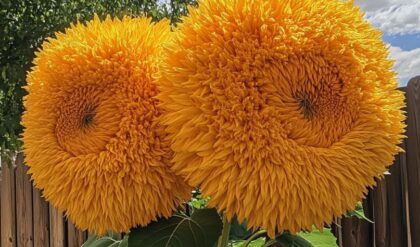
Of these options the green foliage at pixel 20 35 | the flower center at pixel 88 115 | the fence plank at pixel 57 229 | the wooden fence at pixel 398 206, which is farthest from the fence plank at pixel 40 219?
the flower center at pixel 88 115

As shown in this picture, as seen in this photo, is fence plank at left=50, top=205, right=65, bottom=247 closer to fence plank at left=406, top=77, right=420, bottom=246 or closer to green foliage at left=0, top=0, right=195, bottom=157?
green foliage at left=0, top=0, right=195, bottom=157

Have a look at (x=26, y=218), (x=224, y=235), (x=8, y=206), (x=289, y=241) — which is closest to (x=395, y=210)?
(x=289, y=241)

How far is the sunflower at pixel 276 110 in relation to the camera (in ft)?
2.27

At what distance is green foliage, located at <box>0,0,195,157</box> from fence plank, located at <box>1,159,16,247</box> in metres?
0.35

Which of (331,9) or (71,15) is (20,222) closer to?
(71,15)

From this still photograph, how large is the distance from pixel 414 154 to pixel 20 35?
4.37 meters

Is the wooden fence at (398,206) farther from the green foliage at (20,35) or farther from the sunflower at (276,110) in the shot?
the green foliage at (20,35)

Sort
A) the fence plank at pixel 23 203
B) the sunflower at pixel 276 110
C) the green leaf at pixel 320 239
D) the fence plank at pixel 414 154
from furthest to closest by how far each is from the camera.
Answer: the fence plank at pixel 23 203 → the fence plank at pixel 414 154 → the green leaf at pixel 320 239 → the sunflower at pixel 276 110

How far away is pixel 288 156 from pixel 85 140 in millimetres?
273

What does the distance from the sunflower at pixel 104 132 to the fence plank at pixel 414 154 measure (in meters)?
2.17

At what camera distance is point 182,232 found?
2.97ft

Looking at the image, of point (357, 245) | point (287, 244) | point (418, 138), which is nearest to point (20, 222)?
point (357, 245)

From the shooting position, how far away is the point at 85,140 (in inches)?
30.9

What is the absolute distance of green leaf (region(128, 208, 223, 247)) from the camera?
0.86 meters
